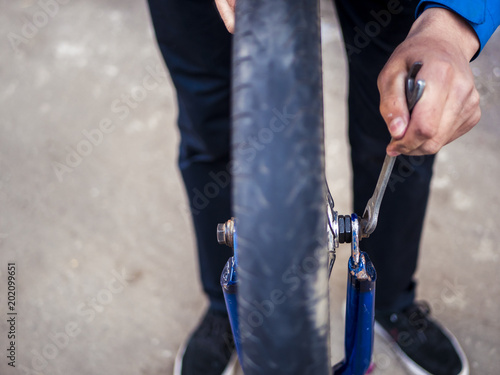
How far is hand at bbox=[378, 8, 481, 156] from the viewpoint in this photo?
422 millimetres

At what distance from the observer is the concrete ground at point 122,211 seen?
1.00 meters

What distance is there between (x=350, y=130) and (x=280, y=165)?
46 cm

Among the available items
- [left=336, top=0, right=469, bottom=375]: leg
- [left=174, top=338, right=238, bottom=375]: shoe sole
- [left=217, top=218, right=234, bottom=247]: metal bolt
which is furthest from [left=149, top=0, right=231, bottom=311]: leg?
[left=217, top=218, right=234, bottom=247]: metal bolt

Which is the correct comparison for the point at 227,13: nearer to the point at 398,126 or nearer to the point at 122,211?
the point at 398,126

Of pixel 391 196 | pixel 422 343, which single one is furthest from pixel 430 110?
pixel 422 343

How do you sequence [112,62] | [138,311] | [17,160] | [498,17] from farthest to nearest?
[112,62] < [17,160] < [138,311] < [498,17]

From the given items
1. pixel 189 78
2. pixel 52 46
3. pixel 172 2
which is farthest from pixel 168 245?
pixel 52 46

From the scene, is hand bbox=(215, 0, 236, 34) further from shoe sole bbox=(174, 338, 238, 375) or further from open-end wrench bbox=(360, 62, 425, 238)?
shoe sole bbox=(174, 338, 238, 375)

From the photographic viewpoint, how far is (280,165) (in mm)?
374

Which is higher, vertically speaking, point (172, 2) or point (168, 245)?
point (172, 2)

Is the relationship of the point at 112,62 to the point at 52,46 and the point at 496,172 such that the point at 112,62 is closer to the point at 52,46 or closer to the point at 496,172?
the point at 52,46

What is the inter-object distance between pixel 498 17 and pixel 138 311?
0.88m

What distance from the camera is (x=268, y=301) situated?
1.29 ft

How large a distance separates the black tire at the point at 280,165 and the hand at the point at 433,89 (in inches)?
3.8
